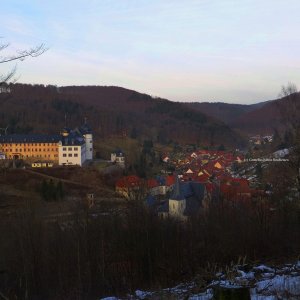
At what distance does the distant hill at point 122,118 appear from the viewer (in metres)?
109

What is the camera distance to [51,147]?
65.1 metres

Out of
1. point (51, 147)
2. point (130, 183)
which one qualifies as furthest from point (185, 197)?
point (51, 147)

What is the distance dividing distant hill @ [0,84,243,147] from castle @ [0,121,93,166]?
40.6 feet

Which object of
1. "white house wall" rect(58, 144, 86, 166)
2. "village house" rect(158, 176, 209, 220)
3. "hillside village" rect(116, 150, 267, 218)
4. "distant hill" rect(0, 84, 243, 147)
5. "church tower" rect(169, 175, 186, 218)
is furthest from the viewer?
"distant hill" rect(0, 84, 243, 147)

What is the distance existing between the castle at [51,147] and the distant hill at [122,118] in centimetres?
1238

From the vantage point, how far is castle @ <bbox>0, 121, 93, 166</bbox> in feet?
204

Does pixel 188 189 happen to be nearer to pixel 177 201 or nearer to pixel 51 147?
pixel 177 201

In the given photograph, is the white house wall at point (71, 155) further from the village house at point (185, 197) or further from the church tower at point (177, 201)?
the church tower at point (177, 201)

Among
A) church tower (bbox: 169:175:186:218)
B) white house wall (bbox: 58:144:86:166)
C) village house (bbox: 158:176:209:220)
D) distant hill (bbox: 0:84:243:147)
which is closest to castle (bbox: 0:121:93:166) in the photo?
white house wall (bbox: 58:144:86:166)

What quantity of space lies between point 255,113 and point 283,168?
181808mm

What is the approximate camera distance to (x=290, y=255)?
11156mm

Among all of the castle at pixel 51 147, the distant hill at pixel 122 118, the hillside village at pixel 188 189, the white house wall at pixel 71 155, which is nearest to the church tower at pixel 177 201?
the hillside village at pixel 188 189

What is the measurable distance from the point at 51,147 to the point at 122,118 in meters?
68.4

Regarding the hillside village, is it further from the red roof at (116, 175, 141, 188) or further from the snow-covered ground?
the snow-covered ground
